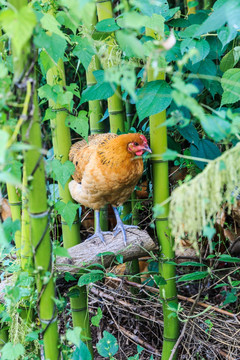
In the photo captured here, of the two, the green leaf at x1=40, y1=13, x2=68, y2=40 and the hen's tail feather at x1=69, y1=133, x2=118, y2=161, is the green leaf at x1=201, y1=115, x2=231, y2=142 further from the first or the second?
the hen's tail feather at x1=69, y1=133, x2=118, y2=161

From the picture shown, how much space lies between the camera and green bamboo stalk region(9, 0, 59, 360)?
3.00 feet

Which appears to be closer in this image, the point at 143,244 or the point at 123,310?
the point at 143,244

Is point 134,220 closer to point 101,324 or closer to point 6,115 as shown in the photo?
point 101,324

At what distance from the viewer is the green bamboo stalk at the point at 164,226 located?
1.50 metres

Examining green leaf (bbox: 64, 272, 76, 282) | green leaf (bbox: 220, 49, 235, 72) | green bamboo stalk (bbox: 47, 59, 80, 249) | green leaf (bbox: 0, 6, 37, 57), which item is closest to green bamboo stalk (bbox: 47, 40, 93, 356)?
green bamboo stalk (bbox: 47, 59, 80, 249)

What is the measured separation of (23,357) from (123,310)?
32.9 inches

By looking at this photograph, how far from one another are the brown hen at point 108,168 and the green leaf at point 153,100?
27 cm

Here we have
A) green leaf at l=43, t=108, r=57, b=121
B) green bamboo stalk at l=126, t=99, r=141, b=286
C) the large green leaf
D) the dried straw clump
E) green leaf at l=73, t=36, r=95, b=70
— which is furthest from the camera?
green bamboo stalk at l=126, t=99, r=141, b=286

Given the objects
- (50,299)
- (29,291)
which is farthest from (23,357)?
(50,299)

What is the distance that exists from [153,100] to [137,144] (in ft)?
0.99

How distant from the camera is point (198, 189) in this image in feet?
2.46

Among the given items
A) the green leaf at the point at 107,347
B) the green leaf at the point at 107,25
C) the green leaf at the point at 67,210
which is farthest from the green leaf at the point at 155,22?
the green leaf at the point at 107,347

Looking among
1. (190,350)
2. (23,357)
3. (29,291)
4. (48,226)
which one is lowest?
(190,350)

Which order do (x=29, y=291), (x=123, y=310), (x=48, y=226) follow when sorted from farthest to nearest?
(x=123, y=310), (x=29, y=291), (x=48, y=226)
